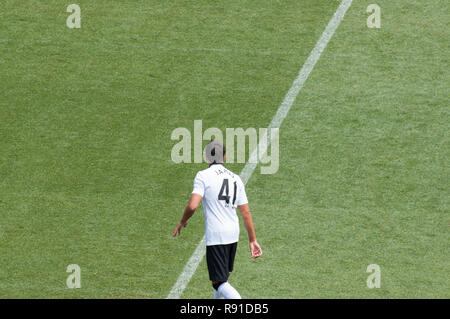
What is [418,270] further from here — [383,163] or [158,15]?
[158,15]

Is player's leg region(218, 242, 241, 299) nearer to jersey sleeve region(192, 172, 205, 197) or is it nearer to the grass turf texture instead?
jersey sleeve region(192, 172, 205, 197)

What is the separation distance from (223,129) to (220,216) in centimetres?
405

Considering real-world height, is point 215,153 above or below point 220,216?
above

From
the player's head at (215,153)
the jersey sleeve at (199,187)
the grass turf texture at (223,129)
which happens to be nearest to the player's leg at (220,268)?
the jersey sleeve at (199,187)

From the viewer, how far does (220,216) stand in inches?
310

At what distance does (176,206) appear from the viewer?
10.6 metres

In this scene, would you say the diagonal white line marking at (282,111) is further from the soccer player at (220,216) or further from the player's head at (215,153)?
→ the player's head at (215,153)

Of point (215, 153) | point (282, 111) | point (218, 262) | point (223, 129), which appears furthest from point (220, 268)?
point (282, 111)

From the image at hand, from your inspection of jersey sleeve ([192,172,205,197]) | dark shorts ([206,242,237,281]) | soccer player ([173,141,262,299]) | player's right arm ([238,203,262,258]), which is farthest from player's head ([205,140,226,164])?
dark shorts ([206,242,237,281])

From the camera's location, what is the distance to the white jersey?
308 inches

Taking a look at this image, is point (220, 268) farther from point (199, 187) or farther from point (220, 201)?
point (199, 187)

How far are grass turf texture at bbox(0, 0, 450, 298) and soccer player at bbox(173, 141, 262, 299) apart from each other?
1.25 m

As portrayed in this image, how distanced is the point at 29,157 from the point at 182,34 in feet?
12.1
